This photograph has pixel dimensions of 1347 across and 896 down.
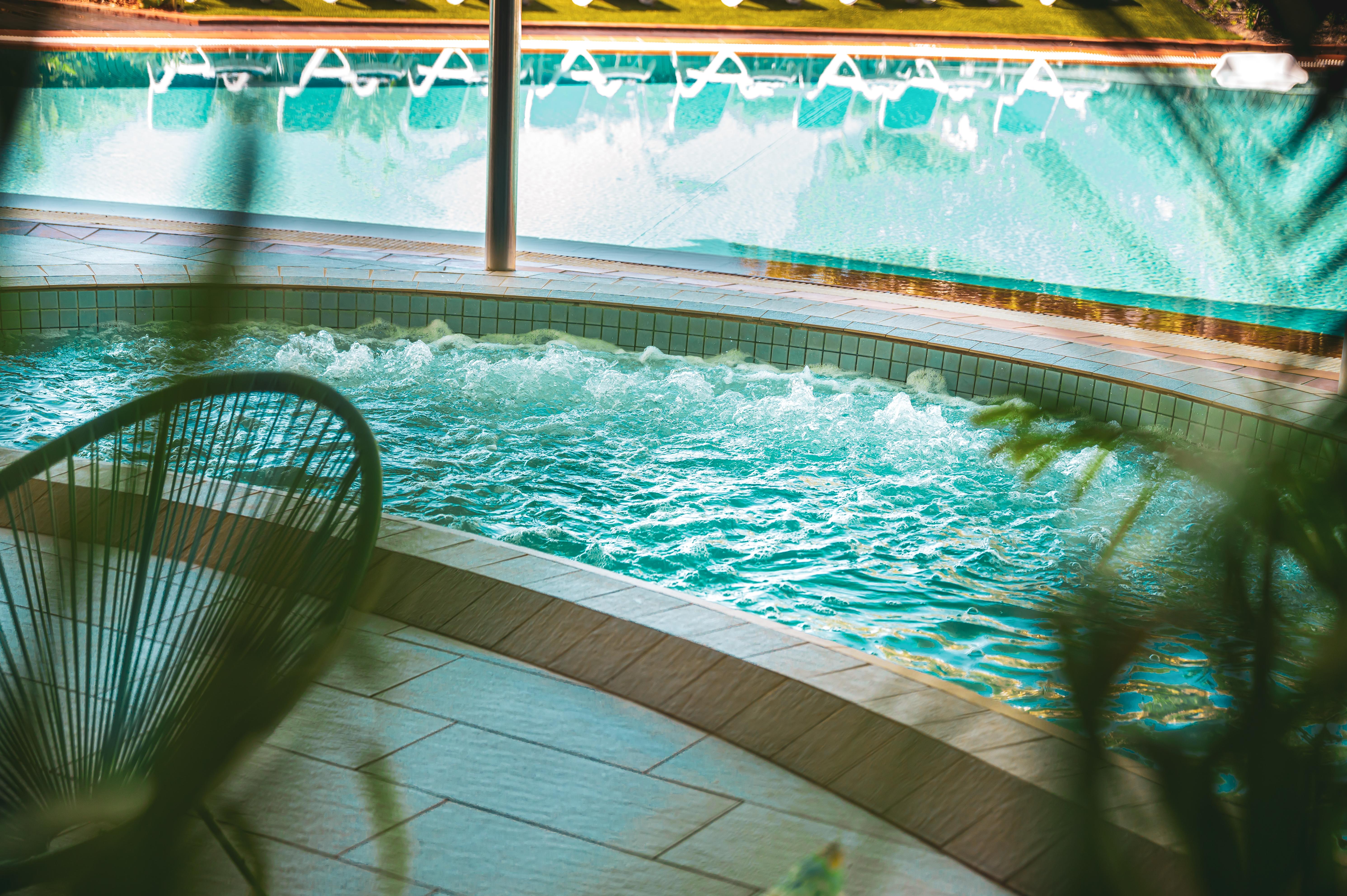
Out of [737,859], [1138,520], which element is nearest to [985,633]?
[737,859]

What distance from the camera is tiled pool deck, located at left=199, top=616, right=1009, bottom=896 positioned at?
4.89ft

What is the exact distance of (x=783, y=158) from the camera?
1100 centimetres

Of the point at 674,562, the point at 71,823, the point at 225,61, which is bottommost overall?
the point at 674,562

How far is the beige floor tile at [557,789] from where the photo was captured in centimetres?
164

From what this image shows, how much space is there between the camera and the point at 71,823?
0.78m

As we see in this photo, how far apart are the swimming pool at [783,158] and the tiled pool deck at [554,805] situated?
745 mm

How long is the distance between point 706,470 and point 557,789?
7.02 ft

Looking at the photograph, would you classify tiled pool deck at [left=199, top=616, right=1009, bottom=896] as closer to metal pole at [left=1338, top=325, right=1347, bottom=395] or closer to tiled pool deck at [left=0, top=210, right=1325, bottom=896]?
tiled pool deck at [left=0, top=210, right=1325, bottom=896]

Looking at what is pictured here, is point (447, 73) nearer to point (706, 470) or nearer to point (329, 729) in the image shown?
point (706, 470)

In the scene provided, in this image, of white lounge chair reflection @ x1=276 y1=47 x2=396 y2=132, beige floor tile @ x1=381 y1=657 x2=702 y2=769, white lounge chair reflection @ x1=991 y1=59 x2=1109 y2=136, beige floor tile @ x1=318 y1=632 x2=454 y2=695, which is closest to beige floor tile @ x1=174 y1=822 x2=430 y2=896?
beige floor tile @ x1=381 y1=657 x2=702 y2=769

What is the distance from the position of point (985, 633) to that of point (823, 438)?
4.41 feet

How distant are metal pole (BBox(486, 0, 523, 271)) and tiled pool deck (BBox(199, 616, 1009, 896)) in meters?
3.60

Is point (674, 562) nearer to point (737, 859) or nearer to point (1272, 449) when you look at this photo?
point (737, 859)

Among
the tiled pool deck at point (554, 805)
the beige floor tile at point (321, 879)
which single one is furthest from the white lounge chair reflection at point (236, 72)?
the beige floor tile at point (321, 879)
